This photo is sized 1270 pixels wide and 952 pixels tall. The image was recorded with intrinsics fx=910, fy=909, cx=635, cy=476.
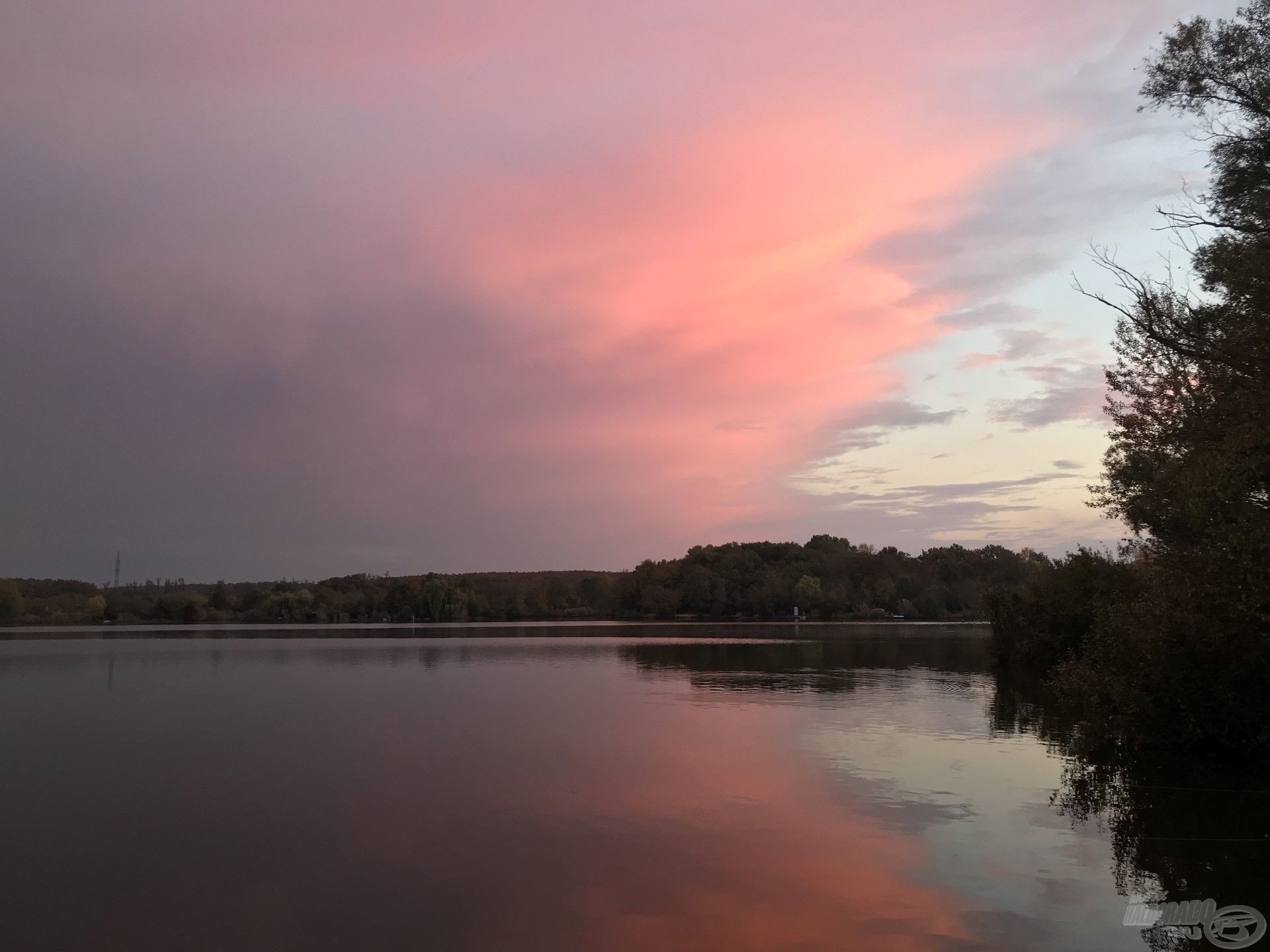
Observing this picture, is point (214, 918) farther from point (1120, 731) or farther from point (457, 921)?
point (1120, 731)

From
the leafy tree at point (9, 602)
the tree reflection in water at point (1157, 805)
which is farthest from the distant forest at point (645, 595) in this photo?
the tree reflection in water at point (1157, 805)

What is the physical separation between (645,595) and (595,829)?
4821 inches

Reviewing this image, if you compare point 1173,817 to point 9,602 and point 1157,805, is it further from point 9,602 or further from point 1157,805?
point 9,602

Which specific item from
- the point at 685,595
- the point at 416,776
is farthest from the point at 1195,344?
the point at 685,595

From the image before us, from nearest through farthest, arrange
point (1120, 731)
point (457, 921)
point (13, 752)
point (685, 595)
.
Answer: point (457, 921) < point (1120, 731) < point (13, 752) < point (685, 595)

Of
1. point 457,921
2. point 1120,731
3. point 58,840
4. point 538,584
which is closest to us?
point 457,921

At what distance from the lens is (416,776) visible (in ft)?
50.4

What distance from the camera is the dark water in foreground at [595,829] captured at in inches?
343

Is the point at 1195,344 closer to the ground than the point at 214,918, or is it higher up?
higher up

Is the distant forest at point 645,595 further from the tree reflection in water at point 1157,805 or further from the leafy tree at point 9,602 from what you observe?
the tree reflection in water at point 1157,805

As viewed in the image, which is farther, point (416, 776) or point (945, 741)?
point (945, 741)

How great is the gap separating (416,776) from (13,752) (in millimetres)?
9269

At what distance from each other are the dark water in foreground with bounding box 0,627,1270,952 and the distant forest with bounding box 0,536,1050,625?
310 feet

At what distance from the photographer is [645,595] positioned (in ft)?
439
